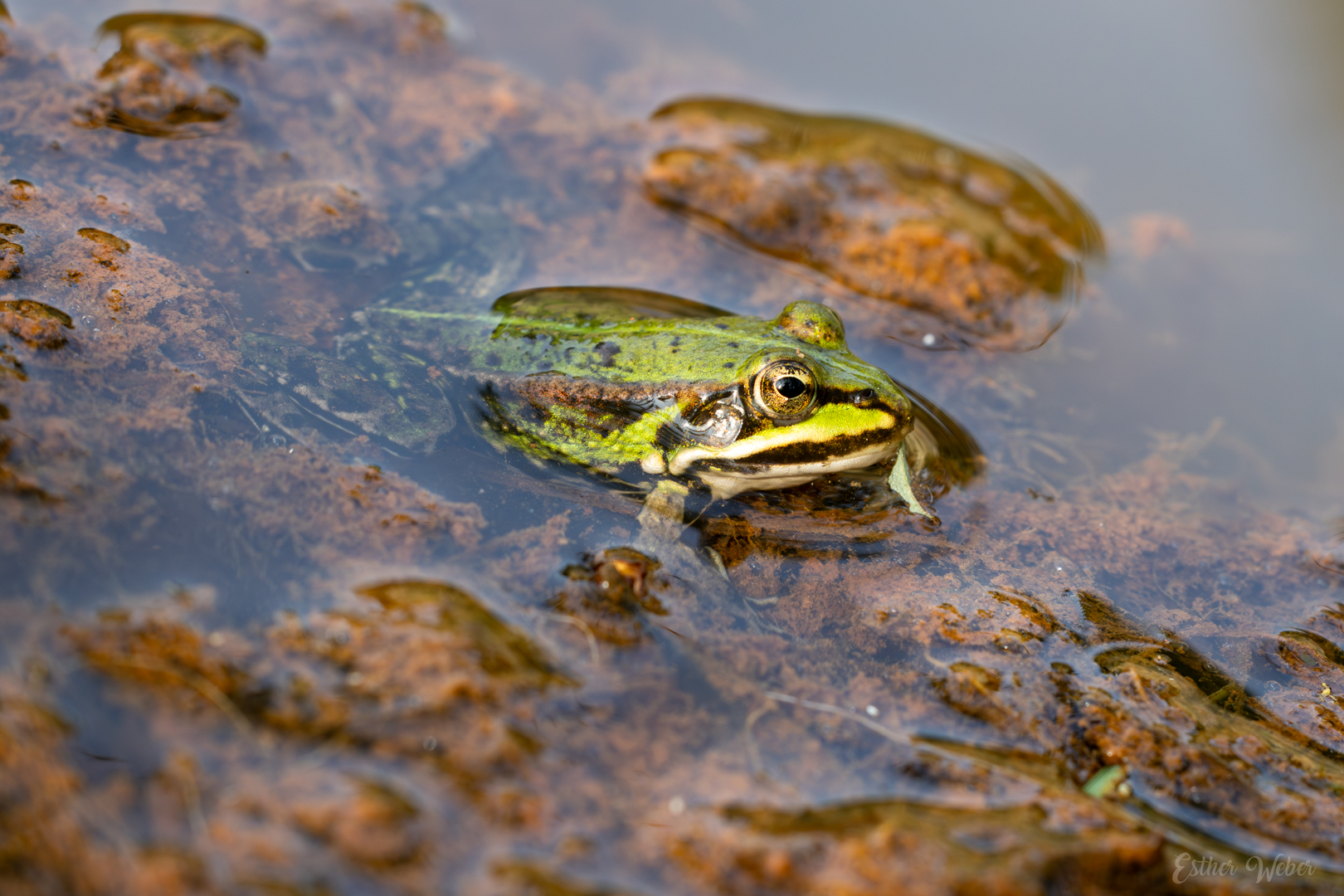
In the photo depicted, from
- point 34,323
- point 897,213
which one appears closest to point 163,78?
point 34,323

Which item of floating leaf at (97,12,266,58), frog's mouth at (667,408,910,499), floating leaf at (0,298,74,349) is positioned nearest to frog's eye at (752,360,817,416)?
frog's mouth at (667,408,910,499)

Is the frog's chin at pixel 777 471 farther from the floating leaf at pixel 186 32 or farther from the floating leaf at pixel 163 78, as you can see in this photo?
the floating leaf at pixel 186 32

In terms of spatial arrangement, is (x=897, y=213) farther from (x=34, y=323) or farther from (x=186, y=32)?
(x=186, y=32)

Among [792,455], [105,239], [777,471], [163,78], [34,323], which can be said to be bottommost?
[34,323]

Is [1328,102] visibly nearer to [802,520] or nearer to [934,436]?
[934,436]

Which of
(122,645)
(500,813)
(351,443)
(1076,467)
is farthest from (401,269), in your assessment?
(1076,467)
